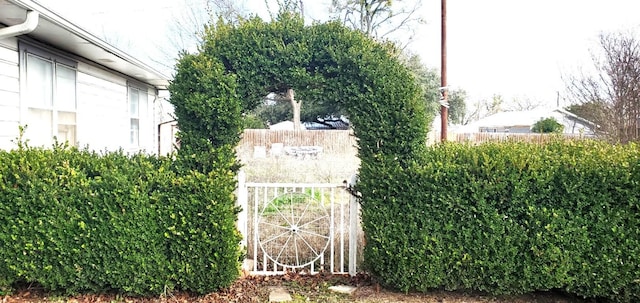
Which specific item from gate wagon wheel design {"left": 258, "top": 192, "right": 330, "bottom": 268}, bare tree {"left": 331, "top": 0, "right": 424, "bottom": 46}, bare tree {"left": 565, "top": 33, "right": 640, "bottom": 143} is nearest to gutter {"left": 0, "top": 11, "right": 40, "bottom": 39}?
gate wagon wheel design {"left": 258, "top": 192, "right": 330, "bottom": 268}

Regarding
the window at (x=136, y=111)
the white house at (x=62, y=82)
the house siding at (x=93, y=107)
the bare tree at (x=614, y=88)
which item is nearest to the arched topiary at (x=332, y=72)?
the house siding at (x=93, y=107)

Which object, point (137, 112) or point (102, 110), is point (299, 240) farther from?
point (137, 112)

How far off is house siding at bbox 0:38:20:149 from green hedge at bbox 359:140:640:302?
3.89 metres

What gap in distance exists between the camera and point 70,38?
5.14 meters

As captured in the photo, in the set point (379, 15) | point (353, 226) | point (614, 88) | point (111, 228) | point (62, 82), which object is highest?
point (379, 15)

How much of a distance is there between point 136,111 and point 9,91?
15.2 ft

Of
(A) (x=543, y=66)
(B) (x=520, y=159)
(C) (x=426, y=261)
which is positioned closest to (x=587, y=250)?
(B) (x=520, y=159)

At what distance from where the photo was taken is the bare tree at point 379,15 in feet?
73.2

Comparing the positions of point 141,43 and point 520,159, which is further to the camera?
point 141,43

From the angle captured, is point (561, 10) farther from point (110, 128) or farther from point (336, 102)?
point (110, 128)

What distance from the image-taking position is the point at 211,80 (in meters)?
3.53

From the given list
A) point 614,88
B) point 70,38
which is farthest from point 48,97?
point 614,88

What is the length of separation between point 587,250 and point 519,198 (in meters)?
0.65

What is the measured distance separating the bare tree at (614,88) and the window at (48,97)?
1129cm
